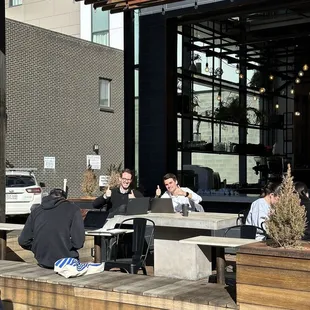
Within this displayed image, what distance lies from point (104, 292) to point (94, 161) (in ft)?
71.8

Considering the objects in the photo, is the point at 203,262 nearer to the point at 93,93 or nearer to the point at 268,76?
the point at 268,76

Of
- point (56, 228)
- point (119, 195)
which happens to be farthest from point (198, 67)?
point (56, 228)

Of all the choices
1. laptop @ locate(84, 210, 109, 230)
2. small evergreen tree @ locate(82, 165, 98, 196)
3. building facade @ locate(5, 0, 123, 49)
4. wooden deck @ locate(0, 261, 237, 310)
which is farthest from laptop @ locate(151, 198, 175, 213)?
building facade @ locate(5, 0, 123, 49)

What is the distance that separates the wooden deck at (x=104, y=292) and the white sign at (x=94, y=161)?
20.6 meters

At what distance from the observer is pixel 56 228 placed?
5891mm

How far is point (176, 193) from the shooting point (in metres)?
8.09

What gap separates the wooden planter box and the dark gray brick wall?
19.5 metres

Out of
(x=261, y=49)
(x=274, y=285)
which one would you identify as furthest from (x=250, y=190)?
(x=274, y=285)

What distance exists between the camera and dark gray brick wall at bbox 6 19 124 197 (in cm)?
2356

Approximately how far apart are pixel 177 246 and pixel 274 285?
8.94 feet

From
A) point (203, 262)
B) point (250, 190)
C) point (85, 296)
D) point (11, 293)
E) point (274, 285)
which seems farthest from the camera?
point (250, 190)

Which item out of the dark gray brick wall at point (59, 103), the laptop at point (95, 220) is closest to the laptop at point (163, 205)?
the laptop at point (95, 220)

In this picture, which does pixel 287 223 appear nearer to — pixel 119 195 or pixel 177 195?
pixel 177 195

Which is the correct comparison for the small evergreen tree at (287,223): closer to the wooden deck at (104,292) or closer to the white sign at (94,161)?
the wooden deck at (104,292)
